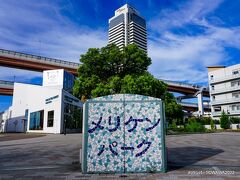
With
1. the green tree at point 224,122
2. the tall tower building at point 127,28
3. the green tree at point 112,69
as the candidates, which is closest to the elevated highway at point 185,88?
the green tree at point 224,122

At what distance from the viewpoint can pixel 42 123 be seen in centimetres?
3975

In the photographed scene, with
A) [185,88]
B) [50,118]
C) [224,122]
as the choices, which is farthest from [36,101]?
[185,88]

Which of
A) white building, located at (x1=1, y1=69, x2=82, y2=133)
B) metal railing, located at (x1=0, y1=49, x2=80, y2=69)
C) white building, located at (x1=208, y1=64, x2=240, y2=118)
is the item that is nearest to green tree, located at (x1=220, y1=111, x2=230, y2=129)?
white building, located at (x1=208, y1=64, x2=240, y2=118)

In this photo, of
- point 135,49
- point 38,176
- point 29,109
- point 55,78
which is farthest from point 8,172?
point 55,78

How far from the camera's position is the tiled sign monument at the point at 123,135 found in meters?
7.03

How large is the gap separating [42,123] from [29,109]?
7629 millimetres

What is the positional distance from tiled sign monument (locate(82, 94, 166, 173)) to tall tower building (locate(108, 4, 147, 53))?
13835 cm

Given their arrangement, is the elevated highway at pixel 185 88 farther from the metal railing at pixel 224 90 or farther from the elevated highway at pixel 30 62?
the elevated highway at pixel 30 62

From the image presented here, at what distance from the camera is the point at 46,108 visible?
3972cm

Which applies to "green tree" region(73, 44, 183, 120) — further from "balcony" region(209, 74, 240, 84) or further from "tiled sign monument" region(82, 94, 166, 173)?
"balcony" region(209, 74, 240, 84)

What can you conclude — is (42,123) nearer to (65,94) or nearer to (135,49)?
(65,94)

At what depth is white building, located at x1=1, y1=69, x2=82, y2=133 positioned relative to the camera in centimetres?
3750

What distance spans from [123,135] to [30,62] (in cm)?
5103

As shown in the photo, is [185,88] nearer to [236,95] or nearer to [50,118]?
[236,95]
